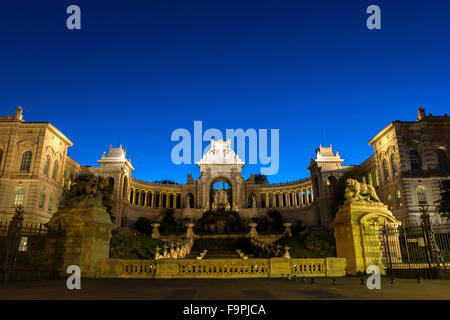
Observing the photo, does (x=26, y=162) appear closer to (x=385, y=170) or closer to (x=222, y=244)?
(x=222, y=244)

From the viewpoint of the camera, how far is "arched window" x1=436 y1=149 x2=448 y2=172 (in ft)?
148

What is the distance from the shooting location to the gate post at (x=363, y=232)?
47.0ft

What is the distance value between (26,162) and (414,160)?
2165 inches

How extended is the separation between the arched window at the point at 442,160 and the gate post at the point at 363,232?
3816 centimetres

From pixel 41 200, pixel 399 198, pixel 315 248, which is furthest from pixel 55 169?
pixel 399 198

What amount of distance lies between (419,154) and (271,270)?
39.9m

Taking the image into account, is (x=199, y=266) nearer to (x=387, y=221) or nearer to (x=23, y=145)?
(x=387, y=221)

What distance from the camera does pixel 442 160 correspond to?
150ft

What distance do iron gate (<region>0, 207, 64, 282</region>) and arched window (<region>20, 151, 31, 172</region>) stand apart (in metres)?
34.1

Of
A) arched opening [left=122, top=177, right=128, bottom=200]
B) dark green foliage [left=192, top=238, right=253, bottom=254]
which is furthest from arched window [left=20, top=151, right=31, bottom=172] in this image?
dark green foliage [left=192, top=238, right=253, bottom=254]

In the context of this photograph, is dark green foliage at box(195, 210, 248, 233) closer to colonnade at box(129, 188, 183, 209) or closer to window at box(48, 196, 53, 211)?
colonnade at box(129, 188, 183, 209)

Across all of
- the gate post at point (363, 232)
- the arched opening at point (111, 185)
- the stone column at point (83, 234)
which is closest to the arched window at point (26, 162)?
the arched opening at point (111, 185)
